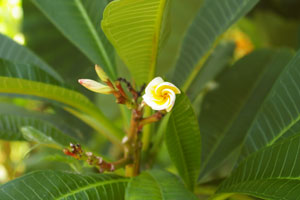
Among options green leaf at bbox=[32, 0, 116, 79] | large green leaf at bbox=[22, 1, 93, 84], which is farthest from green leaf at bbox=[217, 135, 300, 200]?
large green leaf at bbox=[22, 1, 93, 84]

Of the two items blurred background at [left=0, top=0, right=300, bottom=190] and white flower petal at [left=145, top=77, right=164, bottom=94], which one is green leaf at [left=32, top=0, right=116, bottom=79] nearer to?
blurred background at [left=0, top=0, right=300, bottom=190]

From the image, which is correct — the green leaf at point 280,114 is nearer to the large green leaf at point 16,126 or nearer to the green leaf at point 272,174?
the green leaf at point 272,174

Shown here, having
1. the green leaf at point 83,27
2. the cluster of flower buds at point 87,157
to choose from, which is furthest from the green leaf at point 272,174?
the green leaf at point 83,27

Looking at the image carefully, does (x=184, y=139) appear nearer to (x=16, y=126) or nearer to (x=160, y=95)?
(x=160, y=95)

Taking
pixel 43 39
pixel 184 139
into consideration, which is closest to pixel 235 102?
pixel 184 139

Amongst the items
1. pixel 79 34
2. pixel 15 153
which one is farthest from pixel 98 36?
pixel 15 153

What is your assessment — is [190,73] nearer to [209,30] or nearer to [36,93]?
[209,30]
